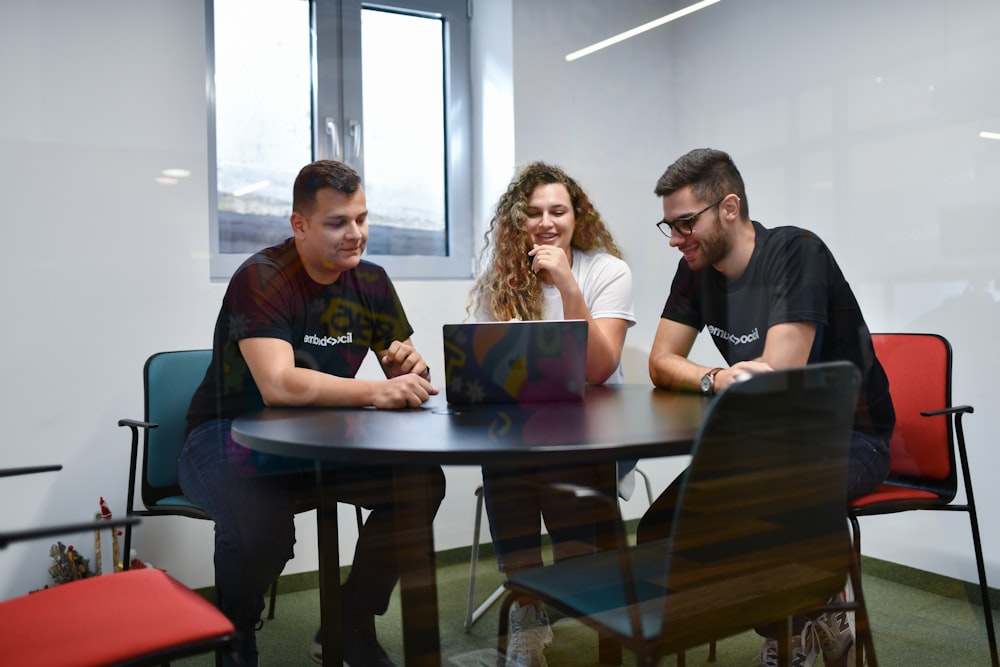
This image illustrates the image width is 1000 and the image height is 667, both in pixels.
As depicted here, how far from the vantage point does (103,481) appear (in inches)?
73.4

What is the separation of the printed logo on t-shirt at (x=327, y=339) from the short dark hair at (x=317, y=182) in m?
0.34

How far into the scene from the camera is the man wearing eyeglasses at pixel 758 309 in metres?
1.71

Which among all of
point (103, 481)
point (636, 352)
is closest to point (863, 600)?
point (636, 352)

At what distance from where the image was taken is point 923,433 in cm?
194

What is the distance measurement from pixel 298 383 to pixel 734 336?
39.4 inches

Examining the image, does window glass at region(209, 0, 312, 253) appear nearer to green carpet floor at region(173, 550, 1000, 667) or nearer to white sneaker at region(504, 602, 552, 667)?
green carpet floor at region(173, 550, 1000, 667)

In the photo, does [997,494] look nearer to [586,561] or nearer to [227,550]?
[586,561]

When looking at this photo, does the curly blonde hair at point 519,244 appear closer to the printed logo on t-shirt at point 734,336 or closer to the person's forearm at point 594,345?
the person's forearm at point 594,345

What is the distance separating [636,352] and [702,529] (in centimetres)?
111

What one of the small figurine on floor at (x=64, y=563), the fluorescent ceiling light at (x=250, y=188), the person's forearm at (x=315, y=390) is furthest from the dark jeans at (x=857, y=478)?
the fluorescent ceiling light at (x=250, y=188)

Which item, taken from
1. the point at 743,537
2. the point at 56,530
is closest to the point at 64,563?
the point at 56,530

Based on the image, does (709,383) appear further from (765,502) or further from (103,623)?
(103,623)

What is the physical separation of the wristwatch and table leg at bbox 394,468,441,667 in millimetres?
712

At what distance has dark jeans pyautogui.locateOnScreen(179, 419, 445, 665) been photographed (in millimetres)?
1745
